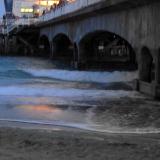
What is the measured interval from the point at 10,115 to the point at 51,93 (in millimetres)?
7200

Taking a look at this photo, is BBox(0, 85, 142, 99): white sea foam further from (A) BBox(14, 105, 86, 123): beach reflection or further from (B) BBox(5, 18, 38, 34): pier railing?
(B) BBox(5, 18, 38, 34): pier railing

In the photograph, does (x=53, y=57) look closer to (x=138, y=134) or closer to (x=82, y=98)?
(x=82, y=98)

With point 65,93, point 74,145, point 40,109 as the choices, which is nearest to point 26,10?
point 65,93

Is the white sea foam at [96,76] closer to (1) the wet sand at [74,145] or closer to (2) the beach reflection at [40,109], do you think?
(2) the beach reflection at [40,109]

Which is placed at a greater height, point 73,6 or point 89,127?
point 73,6

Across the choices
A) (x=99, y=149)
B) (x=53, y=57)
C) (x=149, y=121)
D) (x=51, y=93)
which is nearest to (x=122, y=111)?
(x=149, y=121)

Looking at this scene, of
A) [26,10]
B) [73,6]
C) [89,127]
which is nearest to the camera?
[89,127]

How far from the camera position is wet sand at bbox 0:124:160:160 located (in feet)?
33.9

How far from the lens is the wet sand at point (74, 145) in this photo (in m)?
10.3

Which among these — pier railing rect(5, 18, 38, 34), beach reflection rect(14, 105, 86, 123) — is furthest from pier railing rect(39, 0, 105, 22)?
pier railing rect(5, 18, 38, 34)

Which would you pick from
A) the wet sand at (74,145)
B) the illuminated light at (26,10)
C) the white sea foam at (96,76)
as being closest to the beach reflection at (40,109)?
the wet sand at (74,145)

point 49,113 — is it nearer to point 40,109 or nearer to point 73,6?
point 40,109

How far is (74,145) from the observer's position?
37.9 feet

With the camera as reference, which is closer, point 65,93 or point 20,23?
point 65,93
